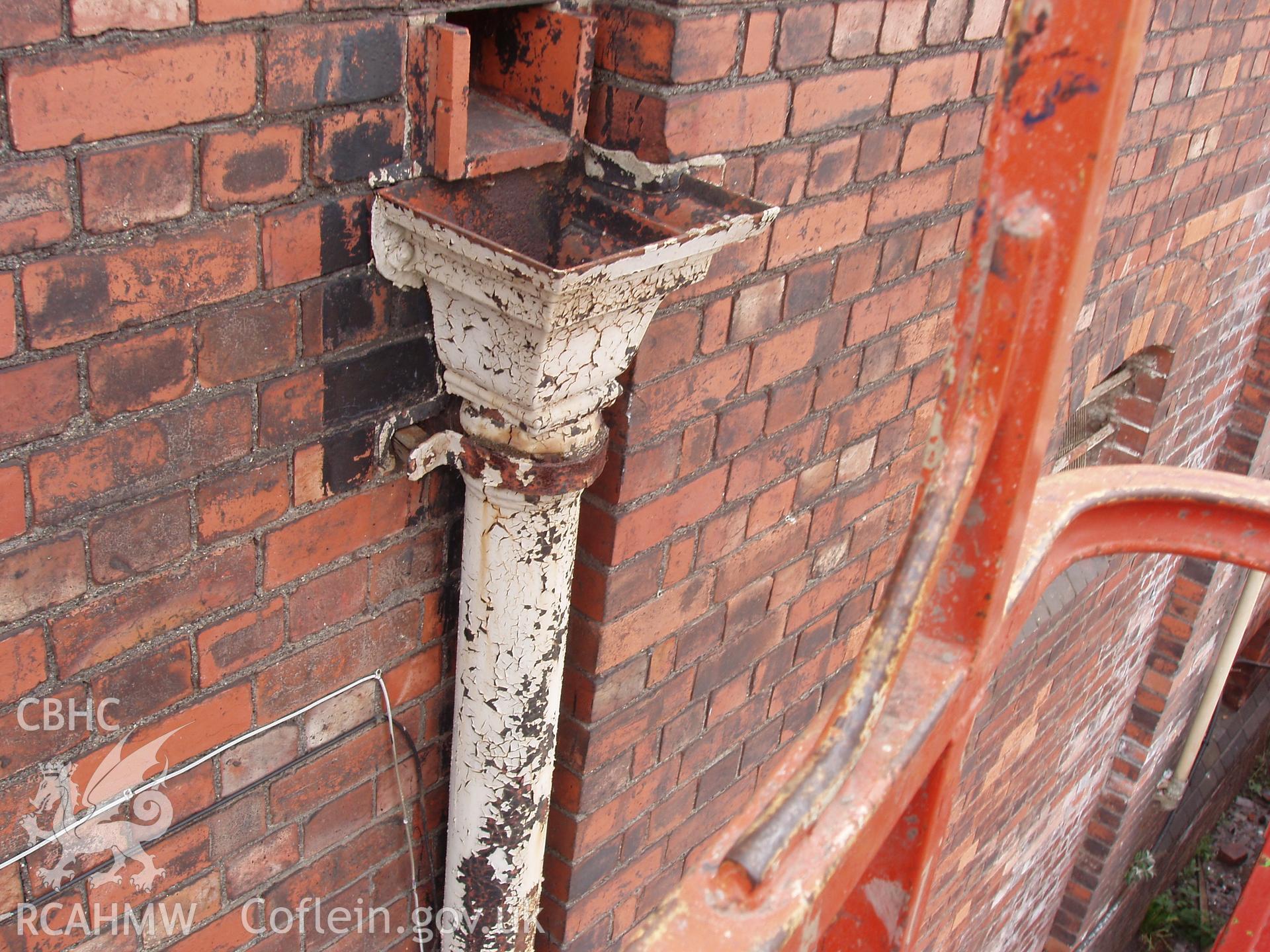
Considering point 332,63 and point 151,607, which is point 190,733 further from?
point 332,63

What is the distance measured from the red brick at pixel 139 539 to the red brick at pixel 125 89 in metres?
0.41

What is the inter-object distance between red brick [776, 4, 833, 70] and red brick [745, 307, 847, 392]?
44 cm

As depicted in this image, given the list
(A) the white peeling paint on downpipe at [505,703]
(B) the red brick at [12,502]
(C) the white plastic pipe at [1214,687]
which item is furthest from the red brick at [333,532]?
(C) the white plastic pipe at [1214,687]

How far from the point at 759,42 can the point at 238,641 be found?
1071mm

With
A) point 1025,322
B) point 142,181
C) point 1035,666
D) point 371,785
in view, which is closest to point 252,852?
point 371,785

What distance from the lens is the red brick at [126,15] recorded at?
1.05 m

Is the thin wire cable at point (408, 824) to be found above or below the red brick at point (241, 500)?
below

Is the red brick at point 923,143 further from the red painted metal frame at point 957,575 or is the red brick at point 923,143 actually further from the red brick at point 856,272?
the red painted metal frame at point 957,575

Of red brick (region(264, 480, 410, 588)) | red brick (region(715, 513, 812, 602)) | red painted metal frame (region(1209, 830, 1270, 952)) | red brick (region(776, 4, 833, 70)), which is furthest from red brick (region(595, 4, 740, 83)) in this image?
red painted metal frame (region(1209, 830, 1270, 952))

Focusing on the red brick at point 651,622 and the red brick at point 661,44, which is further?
the red brick at point 651,622

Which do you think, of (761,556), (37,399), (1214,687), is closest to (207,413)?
(37,399)

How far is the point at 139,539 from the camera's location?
1.30 m

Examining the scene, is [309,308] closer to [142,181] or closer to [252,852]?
[142,181]

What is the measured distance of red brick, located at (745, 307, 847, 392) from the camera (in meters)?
1.91
